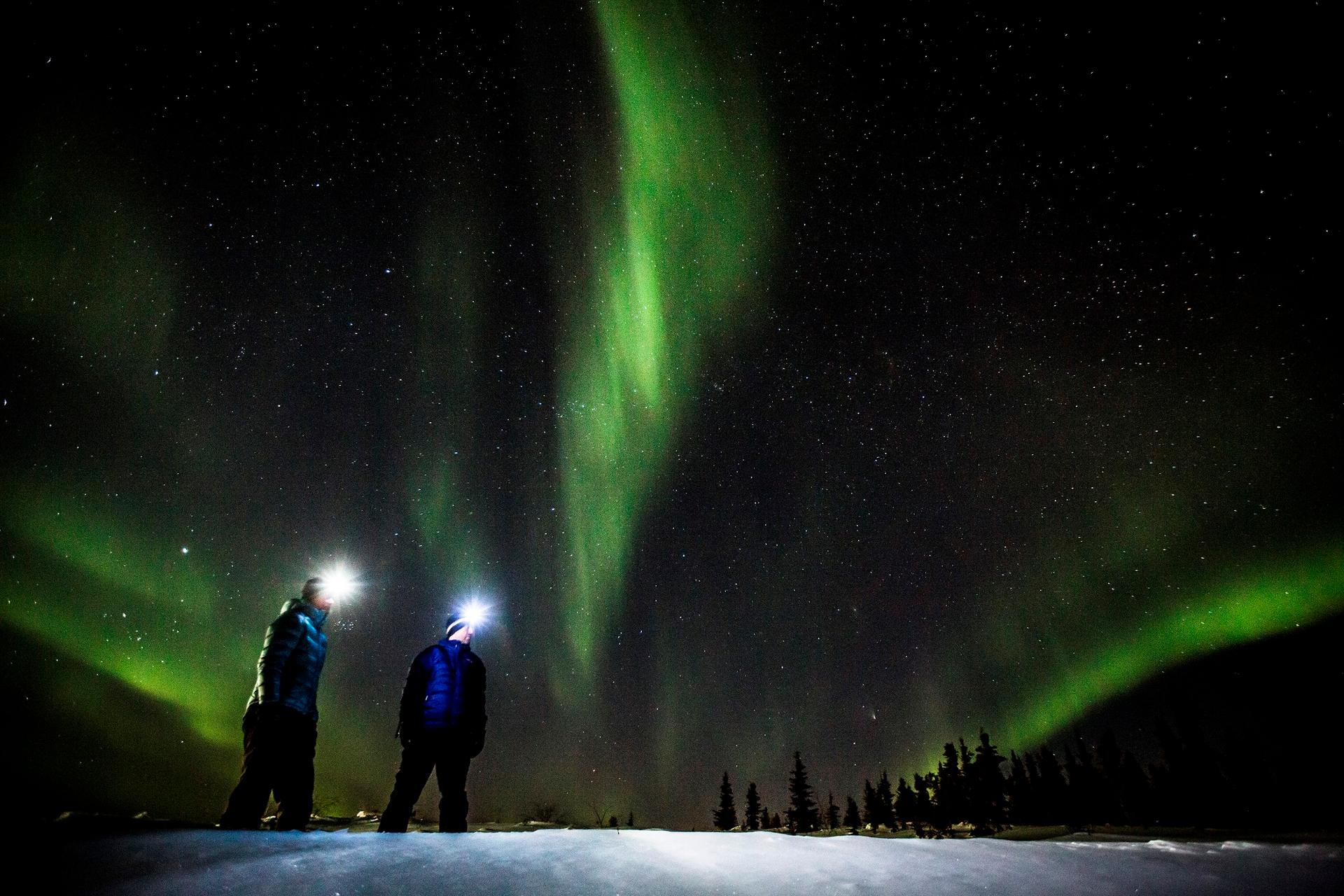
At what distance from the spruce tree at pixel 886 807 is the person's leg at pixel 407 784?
92740 mm

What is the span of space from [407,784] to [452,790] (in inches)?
14.9

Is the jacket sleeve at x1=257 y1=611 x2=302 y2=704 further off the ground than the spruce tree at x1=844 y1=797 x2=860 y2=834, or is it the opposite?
the jacket sleeve at x1=257 y1=611 x2=302 y2=704

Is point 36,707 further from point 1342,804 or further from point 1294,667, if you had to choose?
point 1294,667

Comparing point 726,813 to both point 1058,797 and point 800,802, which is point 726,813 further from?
point 1058,797

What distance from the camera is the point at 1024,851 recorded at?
2641mm

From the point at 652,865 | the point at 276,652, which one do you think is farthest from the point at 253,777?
the point at 652,865

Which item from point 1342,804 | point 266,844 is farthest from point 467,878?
point 1342,804

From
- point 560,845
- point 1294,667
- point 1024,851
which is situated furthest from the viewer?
point 1294,667

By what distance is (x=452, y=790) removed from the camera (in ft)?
15.7

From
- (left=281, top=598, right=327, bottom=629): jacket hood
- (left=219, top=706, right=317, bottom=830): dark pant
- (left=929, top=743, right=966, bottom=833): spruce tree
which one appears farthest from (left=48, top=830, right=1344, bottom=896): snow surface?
(left=929, top=743, right=966, bottom=833): spruce tree

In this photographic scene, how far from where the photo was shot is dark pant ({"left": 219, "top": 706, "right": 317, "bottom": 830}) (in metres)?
4.14

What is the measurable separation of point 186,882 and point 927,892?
95.6 inches

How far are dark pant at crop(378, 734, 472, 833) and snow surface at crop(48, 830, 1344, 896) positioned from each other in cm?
263

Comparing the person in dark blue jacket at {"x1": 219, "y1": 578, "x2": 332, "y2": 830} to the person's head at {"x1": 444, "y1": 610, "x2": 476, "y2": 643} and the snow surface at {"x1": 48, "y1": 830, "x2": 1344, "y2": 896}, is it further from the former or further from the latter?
the snow surface at {"x1": 48, "y1": 830, "x2": 1344, "y2": 896}
